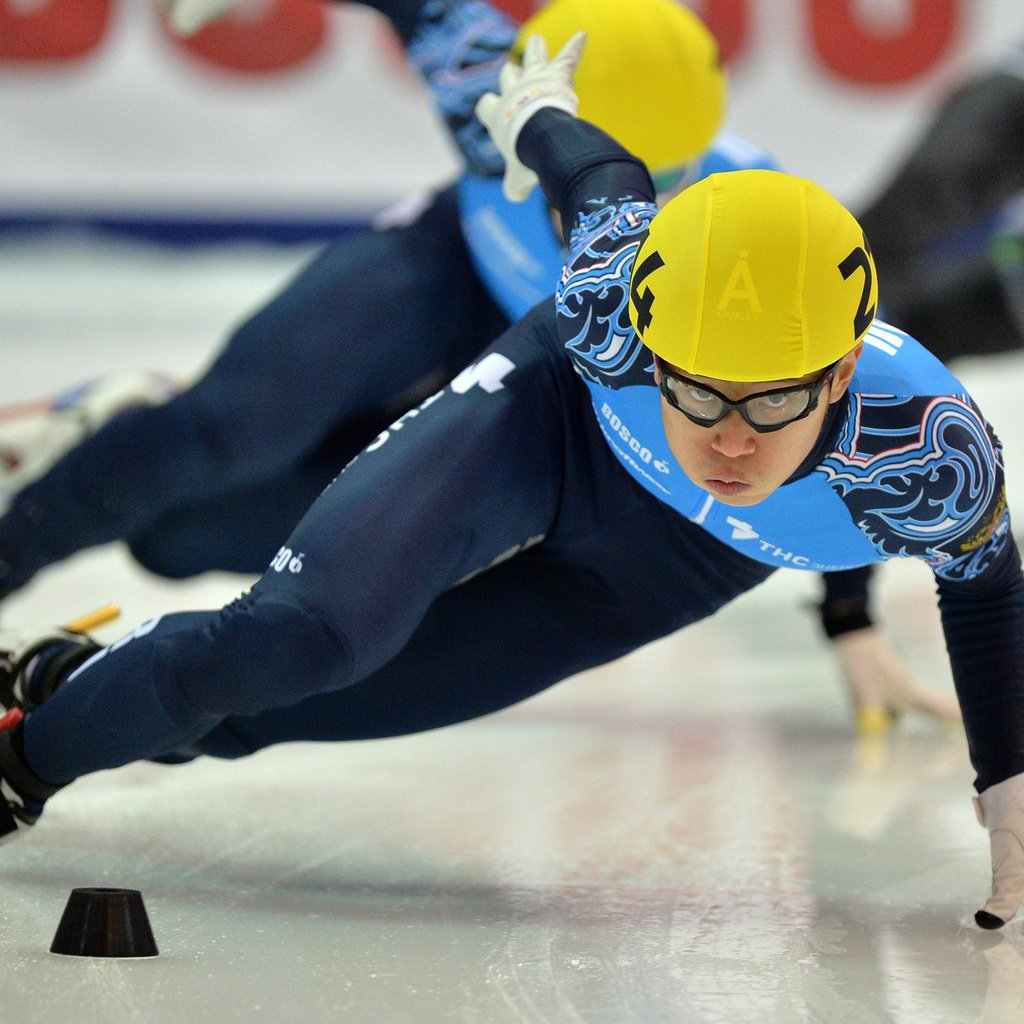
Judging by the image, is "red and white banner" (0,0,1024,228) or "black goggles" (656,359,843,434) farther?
"red and white banner" (0,0,1024,228)

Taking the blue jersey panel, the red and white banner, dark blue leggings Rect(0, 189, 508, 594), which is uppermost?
the blue jersey panel

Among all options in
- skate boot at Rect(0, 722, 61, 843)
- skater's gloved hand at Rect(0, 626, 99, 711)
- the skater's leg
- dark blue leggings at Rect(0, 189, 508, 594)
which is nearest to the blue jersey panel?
dark blue leggings at Rect(0, 189, 508, 594)

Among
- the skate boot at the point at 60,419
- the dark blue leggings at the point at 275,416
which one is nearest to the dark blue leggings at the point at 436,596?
the dark blue leggings at the point at 275,416

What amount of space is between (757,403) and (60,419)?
77.9 inches

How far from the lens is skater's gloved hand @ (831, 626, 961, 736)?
3039 mm

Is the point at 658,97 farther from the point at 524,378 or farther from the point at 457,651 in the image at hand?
the point at 457,651

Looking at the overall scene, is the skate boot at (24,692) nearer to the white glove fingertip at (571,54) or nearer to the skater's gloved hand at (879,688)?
the white glove fingertip at (571,54)

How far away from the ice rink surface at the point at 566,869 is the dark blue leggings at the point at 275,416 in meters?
0.46

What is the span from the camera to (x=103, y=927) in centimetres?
181

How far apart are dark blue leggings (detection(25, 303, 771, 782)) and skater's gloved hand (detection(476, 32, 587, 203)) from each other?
19 cm

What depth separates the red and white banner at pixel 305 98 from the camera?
6.42m

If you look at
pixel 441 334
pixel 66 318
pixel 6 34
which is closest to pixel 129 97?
pixel 6 34

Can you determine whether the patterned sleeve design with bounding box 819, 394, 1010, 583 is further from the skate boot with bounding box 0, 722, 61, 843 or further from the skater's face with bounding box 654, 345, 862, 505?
the skate boot with bounding box 0, 722, 61, 843

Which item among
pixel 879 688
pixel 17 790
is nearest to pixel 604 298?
pixel 17 790
